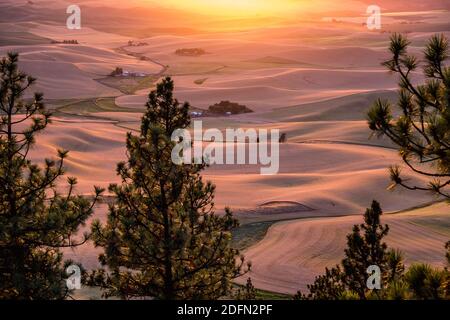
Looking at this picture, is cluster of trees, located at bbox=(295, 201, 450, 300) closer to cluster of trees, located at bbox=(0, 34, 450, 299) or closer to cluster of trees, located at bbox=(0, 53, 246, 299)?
cluster of trees, located at bbox=(0, 34, 450, 299)

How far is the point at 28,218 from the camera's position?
9984 mm

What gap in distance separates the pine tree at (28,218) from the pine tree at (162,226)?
790 mm

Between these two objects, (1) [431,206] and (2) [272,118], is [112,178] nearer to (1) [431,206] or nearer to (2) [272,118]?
(1) [431,206]

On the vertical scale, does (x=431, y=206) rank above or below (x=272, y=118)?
below

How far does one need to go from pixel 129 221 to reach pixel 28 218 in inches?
62.9

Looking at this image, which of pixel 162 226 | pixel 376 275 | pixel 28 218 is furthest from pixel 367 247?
pixel 28 218

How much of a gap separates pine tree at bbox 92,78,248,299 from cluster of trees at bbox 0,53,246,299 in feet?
0.06

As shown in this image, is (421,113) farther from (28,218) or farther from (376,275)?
(28,218)

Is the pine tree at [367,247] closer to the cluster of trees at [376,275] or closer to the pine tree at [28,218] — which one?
the cluster of trees at [376,275]

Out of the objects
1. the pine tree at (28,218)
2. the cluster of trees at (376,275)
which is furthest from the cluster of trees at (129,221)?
the cluster of trees at (376,275)

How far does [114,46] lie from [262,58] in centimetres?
3351

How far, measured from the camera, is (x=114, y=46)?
117125mm
